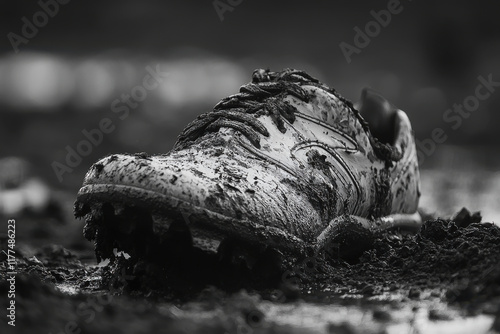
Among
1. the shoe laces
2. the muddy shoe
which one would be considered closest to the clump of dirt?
the muddy shoe

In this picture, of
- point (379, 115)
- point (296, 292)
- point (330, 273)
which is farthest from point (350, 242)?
point (379, 115)

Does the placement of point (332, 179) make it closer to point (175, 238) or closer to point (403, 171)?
point (403, 171)

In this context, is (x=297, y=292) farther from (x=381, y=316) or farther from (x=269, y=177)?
(x=269, y=177)

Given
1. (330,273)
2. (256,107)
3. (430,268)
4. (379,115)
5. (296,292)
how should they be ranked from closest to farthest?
1. (296,292)
2. (430,268)
3. (330,273)
4. (256,107)
5. (379,115)

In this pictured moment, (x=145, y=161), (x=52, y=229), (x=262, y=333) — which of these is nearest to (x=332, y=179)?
(x=145, y=161)

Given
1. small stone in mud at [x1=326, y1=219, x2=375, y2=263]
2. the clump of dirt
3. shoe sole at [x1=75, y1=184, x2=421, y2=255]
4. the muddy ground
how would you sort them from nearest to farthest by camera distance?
1. the muddy ground
2. the clump of dirt
3. shoe sole at [x1=75, y1=184, x2=421, y2=255]
4. small stone in mud at [x1=326, y1=219, x2=375, y2=263]
